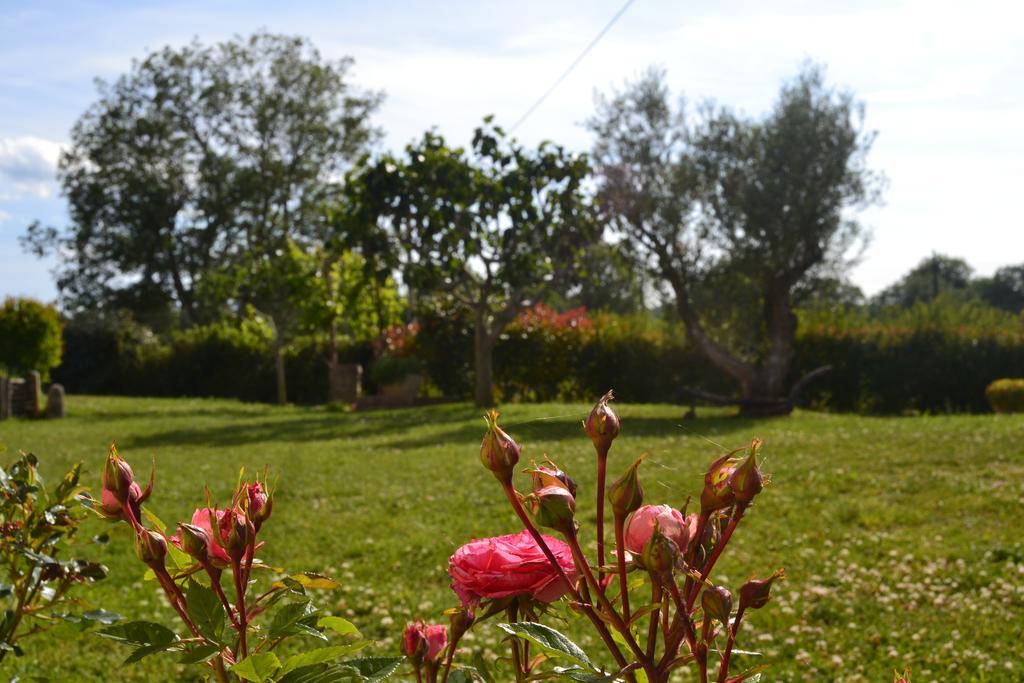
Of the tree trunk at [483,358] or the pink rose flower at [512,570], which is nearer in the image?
the pink rose flower at [512,570]

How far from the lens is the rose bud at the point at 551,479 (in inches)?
32.4

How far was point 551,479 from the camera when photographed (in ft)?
2.70

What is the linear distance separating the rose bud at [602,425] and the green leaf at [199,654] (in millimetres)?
462

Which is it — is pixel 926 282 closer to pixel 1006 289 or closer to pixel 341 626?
pixel 1006 289

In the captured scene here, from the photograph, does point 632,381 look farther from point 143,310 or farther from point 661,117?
point 143,310

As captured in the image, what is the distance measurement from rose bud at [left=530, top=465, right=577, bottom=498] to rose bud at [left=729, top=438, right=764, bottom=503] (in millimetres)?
137

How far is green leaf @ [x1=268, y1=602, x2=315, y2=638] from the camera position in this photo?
1.04m

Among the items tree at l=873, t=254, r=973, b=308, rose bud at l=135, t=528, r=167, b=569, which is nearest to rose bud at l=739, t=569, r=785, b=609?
rose bud at l=135, t=528, r=167, b=569

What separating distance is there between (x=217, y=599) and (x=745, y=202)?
1618 centimetres

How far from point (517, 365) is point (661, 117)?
593 cm

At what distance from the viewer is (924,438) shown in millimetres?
10617

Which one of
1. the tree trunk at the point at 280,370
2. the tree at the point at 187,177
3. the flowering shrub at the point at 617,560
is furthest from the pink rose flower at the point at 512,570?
the tree at the point at 187,177

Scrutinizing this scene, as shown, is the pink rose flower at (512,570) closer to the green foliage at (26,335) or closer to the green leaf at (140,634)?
the green leaf at (140,634)

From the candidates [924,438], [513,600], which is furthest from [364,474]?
[513,600]
